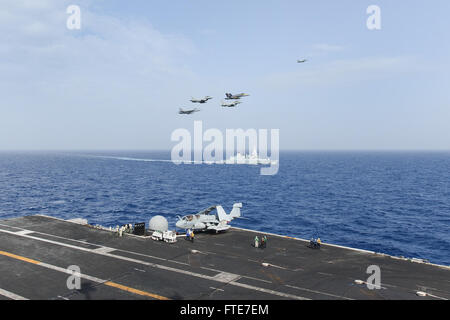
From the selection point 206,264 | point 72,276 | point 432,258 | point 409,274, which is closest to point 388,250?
point 432,258

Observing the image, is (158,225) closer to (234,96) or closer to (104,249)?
(104,249)

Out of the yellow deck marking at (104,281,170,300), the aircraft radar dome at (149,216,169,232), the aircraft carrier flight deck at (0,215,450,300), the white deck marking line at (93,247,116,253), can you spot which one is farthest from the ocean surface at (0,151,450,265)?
the yellow deck marking at (104,281,170,300)

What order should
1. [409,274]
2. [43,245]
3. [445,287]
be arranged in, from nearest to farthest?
[445,287]
[409,274]
[43,245]

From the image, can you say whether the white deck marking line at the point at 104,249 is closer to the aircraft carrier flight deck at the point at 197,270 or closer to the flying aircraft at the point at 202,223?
the aircraft carrier flight deck at the point at 197,270

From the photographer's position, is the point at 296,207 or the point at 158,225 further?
the point at 296,207

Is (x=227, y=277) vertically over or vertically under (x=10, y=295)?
under

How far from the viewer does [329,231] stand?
62656 millimetres

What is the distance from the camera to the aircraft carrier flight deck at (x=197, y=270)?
2495 cm

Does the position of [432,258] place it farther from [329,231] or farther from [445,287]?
[445,287]

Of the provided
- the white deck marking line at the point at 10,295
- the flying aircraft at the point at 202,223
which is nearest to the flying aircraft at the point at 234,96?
the flying aircraft at the point at 202,223

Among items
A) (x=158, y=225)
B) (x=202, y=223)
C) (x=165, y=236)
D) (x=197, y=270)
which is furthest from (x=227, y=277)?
(x=158, y=225)

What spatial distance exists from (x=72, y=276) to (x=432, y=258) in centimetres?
5173

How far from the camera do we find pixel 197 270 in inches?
1177

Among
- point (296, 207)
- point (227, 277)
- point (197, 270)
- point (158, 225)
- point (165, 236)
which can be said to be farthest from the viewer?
point (296, 207)
